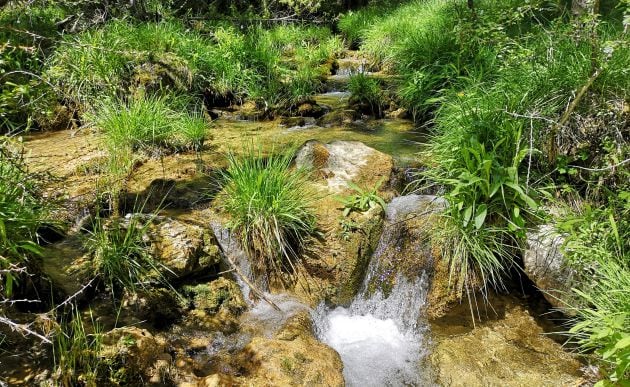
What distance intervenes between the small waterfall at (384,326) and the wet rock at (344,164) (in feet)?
2.23

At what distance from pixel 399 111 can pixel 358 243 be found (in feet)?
14.8

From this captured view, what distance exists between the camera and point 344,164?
17.8 ft

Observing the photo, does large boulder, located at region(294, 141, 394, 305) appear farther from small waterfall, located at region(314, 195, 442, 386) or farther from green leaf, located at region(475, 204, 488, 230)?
green leaf, located at region(475, 204, 488, 230)

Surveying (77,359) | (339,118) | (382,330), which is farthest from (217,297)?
(339,118)

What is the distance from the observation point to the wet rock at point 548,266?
3676 mm

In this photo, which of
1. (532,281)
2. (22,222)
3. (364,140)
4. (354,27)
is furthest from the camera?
(354,27)

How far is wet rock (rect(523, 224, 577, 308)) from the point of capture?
12.1 ft

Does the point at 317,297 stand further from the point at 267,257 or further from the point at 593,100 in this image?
the point at 593,100

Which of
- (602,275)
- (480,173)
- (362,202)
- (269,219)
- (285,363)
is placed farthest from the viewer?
(362,202)

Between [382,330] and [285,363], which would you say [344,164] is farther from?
[285,363]

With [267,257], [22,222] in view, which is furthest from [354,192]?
[22,222]

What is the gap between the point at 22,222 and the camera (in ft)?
9.78

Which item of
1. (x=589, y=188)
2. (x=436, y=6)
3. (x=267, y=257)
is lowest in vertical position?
(x=267, y=257)

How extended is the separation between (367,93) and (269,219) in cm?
513
